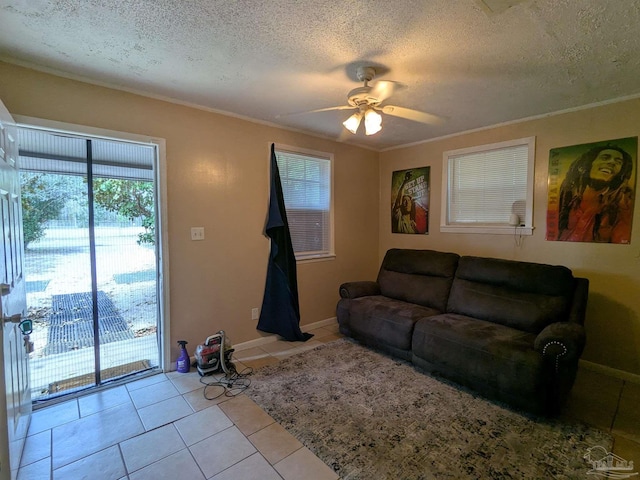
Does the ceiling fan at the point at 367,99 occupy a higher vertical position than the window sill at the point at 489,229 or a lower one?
higher

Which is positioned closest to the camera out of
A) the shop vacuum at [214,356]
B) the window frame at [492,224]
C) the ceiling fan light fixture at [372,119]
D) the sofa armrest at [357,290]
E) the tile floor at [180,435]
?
the tile floor at [180,435]

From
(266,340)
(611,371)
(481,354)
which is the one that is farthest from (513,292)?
(266,340)

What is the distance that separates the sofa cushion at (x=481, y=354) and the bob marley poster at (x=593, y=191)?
1.20m

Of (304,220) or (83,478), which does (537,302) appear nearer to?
(304,220)

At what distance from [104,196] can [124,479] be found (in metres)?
2.07

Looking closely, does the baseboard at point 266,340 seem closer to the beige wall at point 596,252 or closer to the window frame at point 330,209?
the window frame at point 330,209

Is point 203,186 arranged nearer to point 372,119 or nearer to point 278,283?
point 278,283

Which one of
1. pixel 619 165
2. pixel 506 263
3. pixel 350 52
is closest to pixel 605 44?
pixel 619 165

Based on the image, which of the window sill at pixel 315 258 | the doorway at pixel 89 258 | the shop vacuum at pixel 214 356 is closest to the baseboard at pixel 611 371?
the window sill at pixel 315 258

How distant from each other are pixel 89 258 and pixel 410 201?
11.8ft

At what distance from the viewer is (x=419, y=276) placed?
11.5 ft

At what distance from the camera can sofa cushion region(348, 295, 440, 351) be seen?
9.42 feet

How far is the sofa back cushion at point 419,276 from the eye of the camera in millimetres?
3283

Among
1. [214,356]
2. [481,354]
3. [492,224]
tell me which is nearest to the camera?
[481,354]
